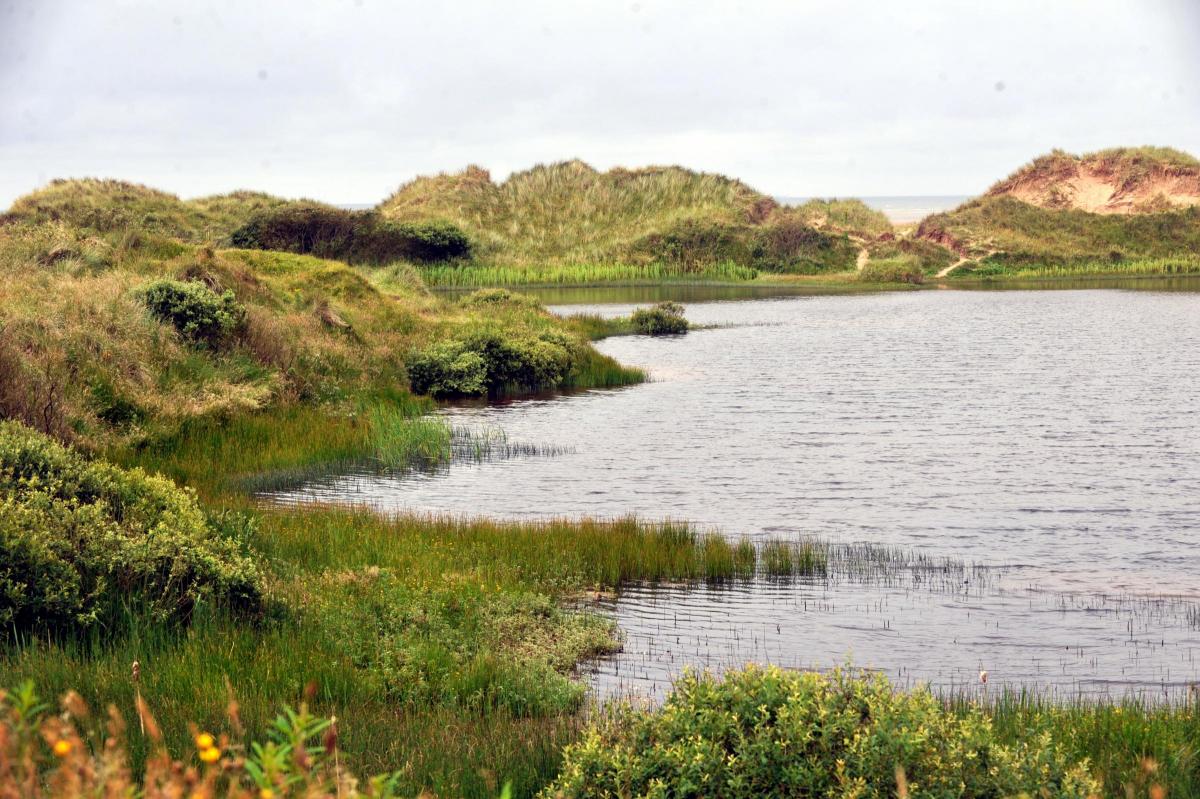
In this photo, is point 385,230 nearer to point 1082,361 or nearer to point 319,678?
point 1082,361

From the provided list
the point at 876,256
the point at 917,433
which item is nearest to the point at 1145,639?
the point at 917,433

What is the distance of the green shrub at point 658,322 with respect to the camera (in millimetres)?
51375

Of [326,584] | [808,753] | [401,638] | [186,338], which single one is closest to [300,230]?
[186,338]

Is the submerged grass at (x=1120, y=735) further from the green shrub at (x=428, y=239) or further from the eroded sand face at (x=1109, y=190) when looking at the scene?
A: the eroded sand face at (x=1109, y=190)

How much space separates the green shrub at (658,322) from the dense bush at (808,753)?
4521 centimetres

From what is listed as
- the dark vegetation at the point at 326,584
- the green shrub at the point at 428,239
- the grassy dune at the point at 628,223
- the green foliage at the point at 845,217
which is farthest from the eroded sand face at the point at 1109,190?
the dark vegetation at the point at 326,584

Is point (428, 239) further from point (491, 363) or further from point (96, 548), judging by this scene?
point (96, 548)

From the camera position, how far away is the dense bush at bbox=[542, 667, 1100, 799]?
226 inches

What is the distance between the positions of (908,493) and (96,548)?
44.2 feet

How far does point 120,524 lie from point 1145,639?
10193mm

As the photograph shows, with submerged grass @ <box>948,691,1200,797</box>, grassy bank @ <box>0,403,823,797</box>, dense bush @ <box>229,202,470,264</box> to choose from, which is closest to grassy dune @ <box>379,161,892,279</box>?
dense bush @ <box>229,202,470,264</box>

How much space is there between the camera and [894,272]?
92750mm

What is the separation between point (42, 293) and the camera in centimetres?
2294

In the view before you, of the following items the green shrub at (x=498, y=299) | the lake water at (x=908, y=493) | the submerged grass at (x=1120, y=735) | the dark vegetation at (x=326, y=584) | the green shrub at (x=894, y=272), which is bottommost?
the lake water at (x=908, y=493)
